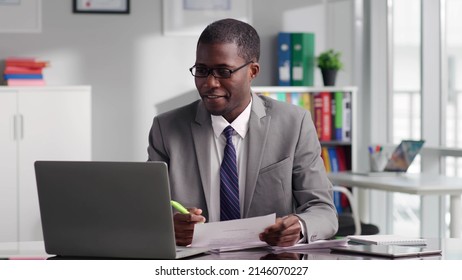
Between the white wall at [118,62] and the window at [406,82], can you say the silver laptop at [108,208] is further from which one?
the window at [406,82]

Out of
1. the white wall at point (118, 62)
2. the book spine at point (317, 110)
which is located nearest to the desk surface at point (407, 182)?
the book spine at point (317, 110)

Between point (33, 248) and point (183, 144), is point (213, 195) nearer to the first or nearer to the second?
point (183, 144)

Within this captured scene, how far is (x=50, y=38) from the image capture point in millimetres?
5652

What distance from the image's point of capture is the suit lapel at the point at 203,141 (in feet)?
8.35

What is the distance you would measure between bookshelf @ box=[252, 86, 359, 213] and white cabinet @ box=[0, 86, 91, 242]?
4.50 ft

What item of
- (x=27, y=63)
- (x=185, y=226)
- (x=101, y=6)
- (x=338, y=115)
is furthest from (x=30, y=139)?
(x=185, y=226)

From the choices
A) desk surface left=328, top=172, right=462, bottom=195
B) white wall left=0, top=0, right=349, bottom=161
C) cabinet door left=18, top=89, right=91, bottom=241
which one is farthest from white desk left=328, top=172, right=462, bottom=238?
cabinet door left=18, top=89, right=91, bottom=241

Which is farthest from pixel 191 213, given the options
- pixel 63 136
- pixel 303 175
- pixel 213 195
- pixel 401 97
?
pixel 401 97

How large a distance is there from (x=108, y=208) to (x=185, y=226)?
1.17 ft

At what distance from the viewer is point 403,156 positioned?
5.09 metres

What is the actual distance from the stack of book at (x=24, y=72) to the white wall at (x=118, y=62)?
0.79ft

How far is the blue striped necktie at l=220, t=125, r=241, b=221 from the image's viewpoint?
254 cm

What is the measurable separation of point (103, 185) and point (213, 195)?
0.71 metres

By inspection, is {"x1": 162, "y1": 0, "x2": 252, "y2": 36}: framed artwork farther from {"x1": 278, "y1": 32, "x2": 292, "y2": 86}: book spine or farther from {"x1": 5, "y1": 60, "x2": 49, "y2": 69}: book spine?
{"x1": 5, "y1": 60, "x2": 49, "y2": 69}: book spine
